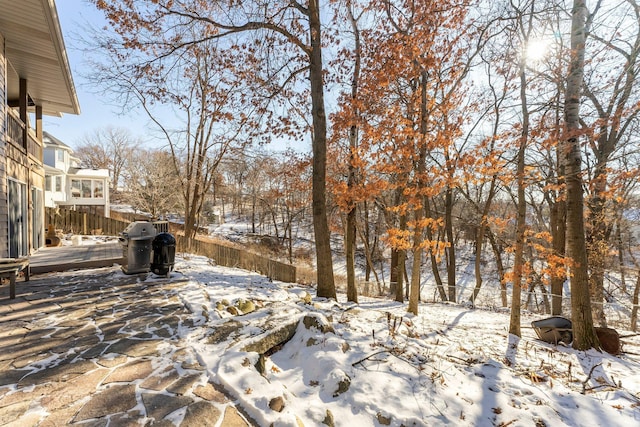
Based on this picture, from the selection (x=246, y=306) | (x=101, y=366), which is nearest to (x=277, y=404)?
(x=101, y=366)

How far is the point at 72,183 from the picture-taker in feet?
80.0

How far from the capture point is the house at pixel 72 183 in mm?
22672

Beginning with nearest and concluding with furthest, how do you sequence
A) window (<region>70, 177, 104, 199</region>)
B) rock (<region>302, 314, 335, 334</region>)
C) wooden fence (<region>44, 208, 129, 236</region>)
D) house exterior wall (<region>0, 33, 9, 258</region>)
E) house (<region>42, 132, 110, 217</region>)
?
1. rock (<region>302, 314, 335, 334</region>)
2. house exterior wall (<region>0, 33, 9, 258</region>)
3. wooden fence (<region>44, 208, 129, 236</region>)
4. house (<region>42, 132, 110, 217</region>)
5. window (<region>70, 177, 104, 199</region>)

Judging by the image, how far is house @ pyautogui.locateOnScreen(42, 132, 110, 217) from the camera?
2267 centimetres

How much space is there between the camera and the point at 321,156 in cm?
640

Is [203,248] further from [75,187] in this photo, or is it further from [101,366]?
[75,187]

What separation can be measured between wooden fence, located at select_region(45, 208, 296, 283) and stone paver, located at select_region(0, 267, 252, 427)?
5.76m

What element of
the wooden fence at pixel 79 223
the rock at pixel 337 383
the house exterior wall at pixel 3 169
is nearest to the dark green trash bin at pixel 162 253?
the house exterior wall at pixel 3 169

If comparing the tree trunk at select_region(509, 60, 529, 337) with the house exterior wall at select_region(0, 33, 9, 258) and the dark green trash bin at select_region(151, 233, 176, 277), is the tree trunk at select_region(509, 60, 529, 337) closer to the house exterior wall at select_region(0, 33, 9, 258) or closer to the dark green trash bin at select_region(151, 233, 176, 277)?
the dark green trash bin at select_region(151, 233, 176, 277)

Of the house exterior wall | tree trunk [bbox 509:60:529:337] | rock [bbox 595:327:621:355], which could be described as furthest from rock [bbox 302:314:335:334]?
the house exterior wall

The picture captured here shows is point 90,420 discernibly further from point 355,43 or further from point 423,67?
point 355,43

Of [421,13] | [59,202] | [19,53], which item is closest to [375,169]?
[421,13]

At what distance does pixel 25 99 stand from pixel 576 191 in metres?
13.2

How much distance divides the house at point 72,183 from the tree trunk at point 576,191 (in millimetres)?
29095
